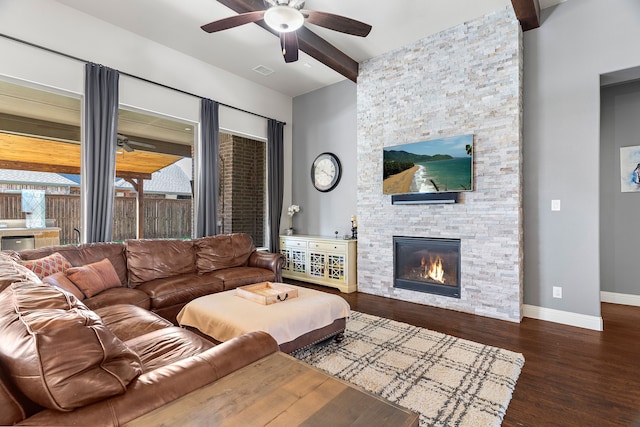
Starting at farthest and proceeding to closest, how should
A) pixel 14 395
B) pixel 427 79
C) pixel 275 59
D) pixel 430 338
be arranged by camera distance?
1. pixel 275 59
2. pixel 427 79
3. pixel 430 338
4. pixel 14 395

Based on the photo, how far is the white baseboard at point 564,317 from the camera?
127 inches

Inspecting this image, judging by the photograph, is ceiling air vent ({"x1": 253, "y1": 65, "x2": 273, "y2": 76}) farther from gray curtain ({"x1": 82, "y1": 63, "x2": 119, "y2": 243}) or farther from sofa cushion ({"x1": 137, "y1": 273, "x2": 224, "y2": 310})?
sofa cushion ({"x1": 137, "y1": 273, "x2": 224, "y2": 310})

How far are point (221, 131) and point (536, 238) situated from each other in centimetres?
456

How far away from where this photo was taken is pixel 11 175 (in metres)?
3.29

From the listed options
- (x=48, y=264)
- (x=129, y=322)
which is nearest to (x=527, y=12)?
(x=129, y=322)

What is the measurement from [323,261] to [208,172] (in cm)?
220

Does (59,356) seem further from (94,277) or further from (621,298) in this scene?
(621,298)

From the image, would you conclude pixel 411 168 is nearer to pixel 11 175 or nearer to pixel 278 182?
pixel 278 182

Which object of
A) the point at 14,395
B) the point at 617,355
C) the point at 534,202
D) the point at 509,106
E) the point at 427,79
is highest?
the point at 427,79

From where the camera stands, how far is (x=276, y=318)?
227 centimetres

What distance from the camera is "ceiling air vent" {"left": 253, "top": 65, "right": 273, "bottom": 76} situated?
4.85 m

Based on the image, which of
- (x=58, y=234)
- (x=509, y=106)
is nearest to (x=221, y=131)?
(x=58, y=234)

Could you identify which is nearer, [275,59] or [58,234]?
[58,234]

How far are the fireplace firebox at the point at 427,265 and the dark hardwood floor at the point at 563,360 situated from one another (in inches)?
10.9
